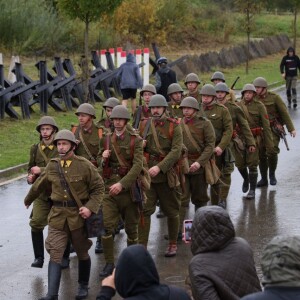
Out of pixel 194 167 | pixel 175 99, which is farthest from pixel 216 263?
pixel 175 99

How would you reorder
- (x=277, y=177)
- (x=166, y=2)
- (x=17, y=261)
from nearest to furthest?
(x=17, y=261) < (x=277, y=177) < (x=166, y=2)

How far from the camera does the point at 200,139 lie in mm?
12461

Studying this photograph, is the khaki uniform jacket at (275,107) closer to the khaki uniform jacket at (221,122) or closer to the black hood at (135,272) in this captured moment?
the khaki uniform jacket at (221,122)

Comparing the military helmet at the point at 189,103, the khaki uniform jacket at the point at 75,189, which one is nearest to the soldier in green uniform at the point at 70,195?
the khaki uniform jacket at the point at 75,189

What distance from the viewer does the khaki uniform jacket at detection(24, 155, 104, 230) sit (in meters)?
9.76

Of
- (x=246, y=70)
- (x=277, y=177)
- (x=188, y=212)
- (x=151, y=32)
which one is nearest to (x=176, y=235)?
(x=188, y=212)

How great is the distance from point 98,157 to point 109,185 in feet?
1.26

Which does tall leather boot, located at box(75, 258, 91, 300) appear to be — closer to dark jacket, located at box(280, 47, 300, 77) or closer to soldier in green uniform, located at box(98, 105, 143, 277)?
soldier in green uniform, located at box(98, 105, 143, 277)

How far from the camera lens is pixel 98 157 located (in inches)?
432

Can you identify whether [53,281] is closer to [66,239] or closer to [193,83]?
[66,239]

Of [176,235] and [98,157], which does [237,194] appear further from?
[98,157]

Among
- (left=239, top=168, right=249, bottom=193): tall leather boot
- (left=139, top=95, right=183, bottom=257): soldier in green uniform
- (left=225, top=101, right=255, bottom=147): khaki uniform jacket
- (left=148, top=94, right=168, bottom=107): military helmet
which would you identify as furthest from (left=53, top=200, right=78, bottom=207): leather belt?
(left=239, top=168, right=249, bottom=193): tall leather boot

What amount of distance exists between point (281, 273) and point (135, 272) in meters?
0.75

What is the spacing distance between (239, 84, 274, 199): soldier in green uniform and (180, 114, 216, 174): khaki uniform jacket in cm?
257
